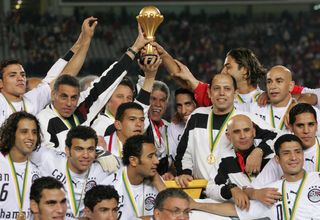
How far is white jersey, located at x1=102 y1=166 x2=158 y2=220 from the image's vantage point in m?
6.03

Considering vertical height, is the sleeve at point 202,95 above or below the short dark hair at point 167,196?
above

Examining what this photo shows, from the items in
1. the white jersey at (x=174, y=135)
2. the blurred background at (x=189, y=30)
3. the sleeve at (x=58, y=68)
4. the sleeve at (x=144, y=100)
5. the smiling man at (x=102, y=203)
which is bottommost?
the smiling man at (x=102, y=203)

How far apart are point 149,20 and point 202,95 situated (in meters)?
0.98

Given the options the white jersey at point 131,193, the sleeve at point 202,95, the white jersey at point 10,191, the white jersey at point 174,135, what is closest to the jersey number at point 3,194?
the white jersey at point 10,191

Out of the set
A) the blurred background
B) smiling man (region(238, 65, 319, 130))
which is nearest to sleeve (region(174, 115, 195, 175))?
smiling man (region(238, 65, 319, 130))

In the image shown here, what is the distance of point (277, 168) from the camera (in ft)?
20.0

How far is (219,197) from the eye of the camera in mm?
6082

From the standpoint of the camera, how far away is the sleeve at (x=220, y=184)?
604 centimetres

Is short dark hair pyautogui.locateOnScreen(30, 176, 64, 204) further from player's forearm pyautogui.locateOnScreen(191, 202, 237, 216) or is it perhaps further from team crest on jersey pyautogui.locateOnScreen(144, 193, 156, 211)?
player's forearm pyautogui.locateOnScreen(191, 202, 237, 216)

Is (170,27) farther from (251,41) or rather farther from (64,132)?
(64,132)

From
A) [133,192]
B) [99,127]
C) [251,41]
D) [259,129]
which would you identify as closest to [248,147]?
[259,129]

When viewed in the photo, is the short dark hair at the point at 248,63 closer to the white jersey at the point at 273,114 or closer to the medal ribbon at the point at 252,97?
the medal ribbon at the point at 252,97

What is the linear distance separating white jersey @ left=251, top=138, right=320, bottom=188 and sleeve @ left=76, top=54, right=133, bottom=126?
1.58 metres

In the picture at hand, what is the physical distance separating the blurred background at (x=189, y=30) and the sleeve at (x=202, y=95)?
16.1 meters
